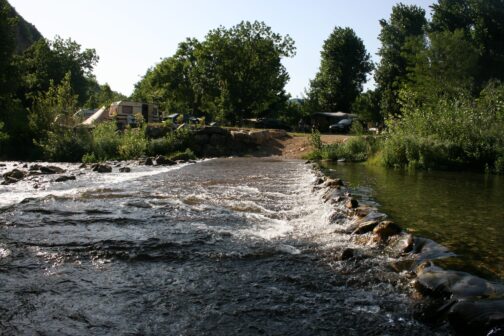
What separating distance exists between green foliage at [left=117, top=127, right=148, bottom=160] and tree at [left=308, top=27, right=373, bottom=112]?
34.4 meters

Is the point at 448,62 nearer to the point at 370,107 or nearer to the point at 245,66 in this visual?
the point at 370,107

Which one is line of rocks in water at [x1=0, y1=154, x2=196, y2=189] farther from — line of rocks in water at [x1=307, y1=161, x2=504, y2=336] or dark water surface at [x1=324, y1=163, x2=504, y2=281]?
line of rocks in water at [x1=307, y1=161, x2=504, y2=336]

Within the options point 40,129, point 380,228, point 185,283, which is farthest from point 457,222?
point 40,129

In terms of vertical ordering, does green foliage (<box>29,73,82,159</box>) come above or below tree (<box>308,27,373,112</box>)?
below

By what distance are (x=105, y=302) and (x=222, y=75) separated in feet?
143

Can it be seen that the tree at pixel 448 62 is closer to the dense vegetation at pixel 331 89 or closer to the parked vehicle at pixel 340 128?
the dense vegetation at pixel 331 89

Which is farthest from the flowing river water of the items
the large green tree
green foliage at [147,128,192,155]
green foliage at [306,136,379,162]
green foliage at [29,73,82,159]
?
the large green tree

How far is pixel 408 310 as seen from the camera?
14.0 feet

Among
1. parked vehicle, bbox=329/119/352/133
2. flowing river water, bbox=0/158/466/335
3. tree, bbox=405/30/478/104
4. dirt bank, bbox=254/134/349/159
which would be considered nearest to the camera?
flowing river water, bbox=0/158/466/335

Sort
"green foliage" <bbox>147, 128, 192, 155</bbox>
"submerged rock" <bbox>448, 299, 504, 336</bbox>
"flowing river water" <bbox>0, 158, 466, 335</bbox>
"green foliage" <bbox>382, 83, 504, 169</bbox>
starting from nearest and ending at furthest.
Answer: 1. "submerged rock" <bbox>448, 299, 504, 336</bbox>
2. "flowing river water" <bbox>0, 158, 466, 335</bbox>
3. "green foliage" <bbox>382, 83, 504, 169</bbox>
4. "green foliage" <bbox>147, 128, 192, 155</bbox>

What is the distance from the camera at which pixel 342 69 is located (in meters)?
58.4

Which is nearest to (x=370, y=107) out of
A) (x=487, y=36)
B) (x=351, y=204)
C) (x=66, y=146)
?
(x=487, y=36)

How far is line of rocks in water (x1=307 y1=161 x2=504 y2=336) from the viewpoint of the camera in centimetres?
380

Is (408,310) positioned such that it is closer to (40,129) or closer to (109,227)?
(109,227)
